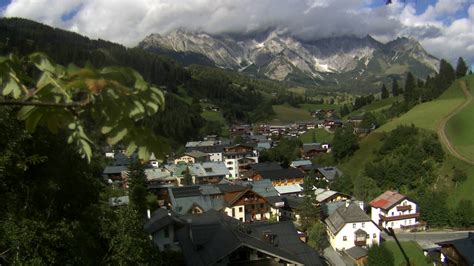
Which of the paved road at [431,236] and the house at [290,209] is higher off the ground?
the house at [290,209]

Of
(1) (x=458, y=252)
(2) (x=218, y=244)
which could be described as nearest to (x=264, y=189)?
(1) (x=458, y=252)

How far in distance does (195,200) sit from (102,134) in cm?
4128

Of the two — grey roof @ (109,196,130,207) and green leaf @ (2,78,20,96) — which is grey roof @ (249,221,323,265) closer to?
grey roof @ (109,196,130,207)

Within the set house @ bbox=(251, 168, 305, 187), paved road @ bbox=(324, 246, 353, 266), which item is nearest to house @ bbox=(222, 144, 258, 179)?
house @ bbox=(251, 168, 305, 187)

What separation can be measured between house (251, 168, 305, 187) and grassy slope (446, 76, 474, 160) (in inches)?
866

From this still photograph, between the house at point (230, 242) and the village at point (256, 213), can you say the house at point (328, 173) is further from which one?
the house at point (230, 242)

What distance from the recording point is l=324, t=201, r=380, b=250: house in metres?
35.9

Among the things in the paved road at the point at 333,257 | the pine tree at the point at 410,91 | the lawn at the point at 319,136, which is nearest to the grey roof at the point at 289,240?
the paved road at the point at 333,257

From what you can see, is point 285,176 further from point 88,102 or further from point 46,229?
point 88,102

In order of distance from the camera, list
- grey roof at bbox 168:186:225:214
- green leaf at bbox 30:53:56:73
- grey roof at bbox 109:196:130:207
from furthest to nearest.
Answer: grey roof at bbox 168:186:225:214, grey roof at bbox 109:196:130:207, green leaf at bbox 30:53:56:73

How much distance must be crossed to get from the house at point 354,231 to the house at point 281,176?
2461cm

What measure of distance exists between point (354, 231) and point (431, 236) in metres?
7.89

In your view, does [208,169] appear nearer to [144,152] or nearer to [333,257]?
[333,257]

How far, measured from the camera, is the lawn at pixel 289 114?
498 feet
